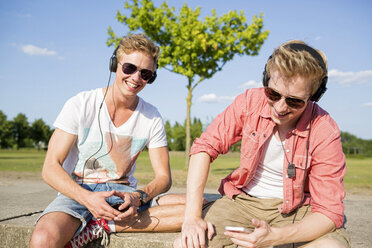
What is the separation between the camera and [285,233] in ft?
6.48

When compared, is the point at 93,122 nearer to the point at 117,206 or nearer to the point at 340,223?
the point at 117,206

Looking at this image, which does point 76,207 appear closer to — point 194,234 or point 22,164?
point 194,234

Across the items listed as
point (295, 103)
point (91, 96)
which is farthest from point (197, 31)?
point (295, 103)

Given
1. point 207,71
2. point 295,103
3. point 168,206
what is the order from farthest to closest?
point 207,71 < point 168,206 < point 295,103

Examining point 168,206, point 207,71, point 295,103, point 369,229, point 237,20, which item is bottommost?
point 369,229

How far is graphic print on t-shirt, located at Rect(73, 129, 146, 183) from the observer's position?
293cm

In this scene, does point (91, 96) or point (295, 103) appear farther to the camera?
point (91, 96)

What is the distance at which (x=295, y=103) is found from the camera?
2.09 m

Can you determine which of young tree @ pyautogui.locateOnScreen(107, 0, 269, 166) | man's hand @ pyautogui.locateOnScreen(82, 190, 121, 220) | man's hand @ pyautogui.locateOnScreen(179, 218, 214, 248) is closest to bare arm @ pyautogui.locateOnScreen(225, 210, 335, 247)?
man's hand @ pyautogui.locateOnScreen(179, 218, 214, 248)

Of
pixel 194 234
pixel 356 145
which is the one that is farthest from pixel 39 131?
pixel 194 234

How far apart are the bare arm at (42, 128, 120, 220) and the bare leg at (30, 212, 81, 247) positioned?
18 centimetres

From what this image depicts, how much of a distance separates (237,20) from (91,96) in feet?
37.7

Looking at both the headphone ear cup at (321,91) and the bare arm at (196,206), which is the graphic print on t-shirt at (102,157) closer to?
the bare arm at (196,206)

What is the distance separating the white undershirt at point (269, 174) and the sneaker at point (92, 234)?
1261 mm
